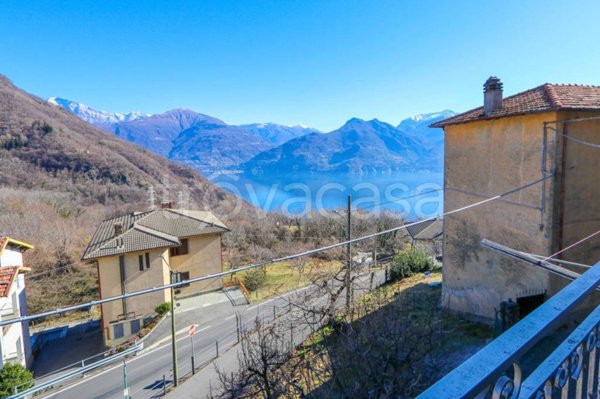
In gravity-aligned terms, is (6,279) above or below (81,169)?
below

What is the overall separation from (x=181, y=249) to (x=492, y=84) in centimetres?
1887

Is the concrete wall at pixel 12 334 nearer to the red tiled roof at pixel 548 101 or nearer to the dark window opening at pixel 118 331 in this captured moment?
the dark window opening at pixel 118 331

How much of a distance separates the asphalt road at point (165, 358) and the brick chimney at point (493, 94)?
25.4 feet

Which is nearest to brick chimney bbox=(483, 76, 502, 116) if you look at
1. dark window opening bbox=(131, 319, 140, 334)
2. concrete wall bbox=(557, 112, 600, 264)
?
Result: concrete wall bbox=(557, 112, 600, 264)

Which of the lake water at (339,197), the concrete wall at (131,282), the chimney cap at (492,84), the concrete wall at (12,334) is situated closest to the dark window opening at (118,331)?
the concrete wall at (131,282)

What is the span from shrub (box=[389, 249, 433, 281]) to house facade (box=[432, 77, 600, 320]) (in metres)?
6.88

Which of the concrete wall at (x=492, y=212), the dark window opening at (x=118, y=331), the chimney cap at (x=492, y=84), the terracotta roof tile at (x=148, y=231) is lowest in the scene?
the dark window opening at (x=118, y=331)

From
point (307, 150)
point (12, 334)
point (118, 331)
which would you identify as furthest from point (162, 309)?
point (307, 150)

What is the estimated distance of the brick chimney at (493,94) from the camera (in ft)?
29.7

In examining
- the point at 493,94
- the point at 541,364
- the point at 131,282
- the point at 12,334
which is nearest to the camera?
the point at 541,364

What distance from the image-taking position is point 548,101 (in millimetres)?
7582

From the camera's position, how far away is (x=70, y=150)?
48.8 metres

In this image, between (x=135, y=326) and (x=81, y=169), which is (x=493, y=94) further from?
(x=81, y=169)

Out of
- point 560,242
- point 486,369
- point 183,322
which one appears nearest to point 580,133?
point 560,242
